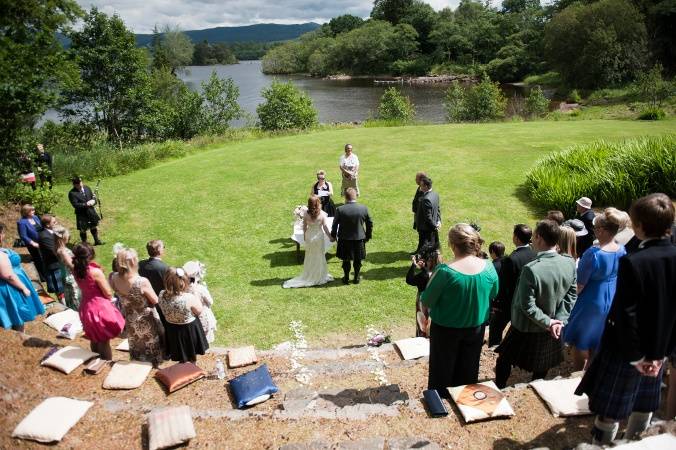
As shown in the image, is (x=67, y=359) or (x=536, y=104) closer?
(x=67, y=359)

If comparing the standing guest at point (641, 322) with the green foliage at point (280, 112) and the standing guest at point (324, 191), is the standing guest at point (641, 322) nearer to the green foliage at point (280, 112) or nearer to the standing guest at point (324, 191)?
the standing guest at point (324, 191)

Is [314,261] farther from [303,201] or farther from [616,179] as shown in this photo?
[616,179]

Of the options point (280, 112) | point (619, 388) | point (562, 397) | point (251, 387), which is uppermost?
point (280, 112)

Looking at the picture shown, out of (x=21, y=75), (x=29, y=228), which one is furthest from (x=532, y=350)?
(x=21, y=75)

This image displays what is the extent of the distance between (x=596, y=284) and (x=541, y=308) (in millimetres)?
609

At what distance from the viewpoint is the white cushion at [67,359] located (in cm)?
537

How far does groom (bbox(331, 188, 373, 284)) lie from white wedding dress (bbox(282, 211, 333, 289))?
1.06ft

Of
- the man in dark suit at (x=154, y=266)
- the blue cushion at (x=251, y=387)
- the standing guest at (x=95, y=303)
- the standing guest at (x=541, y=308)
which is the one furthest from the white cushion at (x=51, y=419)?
the standing guest at (x=541, y=308)

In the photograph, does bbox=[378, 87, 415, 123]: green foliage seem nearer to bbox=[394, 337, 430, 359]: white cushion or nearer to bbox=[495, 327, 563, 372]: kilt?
bbox=[394, 337, 430, 359]: white cushion

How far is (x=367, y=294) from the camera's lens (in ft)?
29.5

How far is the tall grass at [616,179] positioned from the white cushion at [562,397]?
29.5 ft

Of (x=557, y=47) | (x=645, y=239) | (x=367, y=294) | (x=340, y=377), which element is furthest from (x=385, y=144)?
(x=557, y=47)

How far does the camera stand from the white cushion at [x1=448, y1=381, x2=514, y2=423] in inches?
163

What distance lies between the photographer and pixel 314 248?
9211mm
